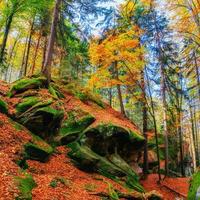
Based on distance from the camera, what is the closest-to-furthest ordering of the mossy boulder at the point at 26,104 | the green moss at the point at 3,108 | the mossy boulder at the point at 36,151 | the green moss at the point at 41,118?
the mossy boulder at the point at 36,151 → the green moss at the point at 3,108 → the green moss at the point at 41,118 → the mossy boulder at the point at 26,104

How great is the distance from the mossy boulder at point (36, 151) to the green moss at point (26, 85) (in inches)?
167

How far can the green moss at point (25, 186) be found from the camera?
22.5 feet

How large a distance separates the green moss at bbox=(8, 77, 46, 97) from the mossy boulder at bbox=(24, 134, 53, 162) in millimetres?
4250

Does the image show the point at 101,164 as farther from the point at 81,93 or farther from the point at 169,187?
the point at 81,93

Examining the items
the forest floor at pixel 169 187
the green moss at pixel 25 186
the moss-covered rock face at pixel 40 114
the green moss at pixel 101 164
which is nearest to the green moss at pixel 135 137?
the green moss at pixel 101 164

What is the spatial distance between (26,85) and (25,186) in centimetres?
859

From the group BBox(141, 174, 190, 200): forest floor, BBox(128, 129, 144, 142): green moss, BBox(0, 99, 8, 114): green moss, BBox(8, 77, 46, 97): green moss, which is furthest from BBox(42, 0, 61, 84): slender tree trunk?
BBox(141, 174, 190, 200): forest floor

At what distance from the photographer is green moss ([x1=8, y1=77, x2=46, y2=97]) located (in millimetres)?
15102

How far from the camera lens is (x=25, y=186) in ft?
24.8

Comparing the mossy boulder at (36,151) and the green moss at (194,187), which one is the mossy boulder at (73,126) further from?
the green moss at (194,187)

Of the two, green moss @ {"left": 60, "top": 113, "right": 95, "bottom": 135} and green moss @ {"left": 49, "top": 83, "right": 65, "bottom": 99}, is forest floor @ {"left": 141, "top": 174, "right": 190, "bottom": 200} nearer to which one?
green moss @ {"left": 60, "top": 113, "right": 95, "bottom": 135}

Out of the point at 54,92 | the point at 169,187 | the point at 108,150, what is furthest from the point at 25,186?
the point at 169,187

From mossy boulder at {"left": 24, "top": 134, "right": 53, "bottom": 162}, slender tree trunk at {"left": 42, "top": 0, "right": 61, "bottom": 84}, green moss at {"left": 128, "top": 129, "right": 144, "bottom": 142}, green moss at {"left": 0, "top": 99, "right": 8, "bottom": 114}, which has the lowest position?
mossy boulder at {"left": 24, "top": 134, "right": 53, "bottom": 162}

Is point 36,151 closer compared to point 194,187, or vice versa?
point 194,187
